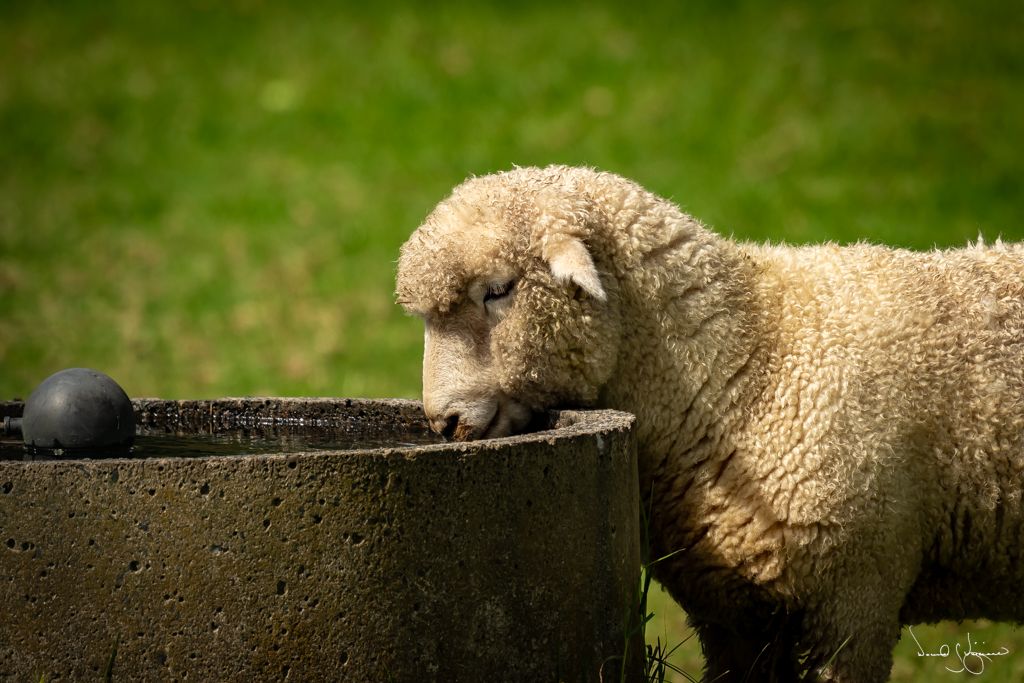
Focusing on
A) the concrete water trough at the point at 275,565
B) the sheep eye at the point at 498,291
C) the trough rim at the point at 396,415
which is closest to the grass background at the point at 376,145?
the trough rim at the point at 396,415

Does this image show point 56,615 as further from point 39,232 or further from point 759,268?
point 39,232

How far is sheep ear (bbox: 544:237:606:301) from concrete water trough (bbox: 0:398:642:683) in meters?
0.53

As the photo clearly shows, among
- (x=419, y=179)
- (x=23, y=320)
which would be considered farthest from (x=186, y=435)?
(x=419, y=179)

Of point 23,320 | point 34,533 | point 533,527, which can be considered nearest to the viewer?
point 34,533

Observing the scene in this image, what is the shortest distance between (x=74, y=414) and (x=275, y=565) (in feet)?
3.01

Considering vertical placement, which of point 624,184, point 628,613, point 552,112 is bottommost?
point 628,613

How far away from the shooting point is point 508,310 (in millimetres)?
3668

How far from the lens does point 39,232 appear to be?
1195 cm

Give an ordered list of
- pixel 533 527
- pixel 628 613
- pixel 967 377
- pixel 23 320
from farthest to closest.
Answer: pixel 23 320 → pixel 967 377 → pixel 628 613 → pixel 533 527

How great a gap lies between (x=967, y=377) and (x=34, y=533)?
8.45ft

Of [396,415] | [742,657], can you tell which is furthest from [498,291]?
[742,657]

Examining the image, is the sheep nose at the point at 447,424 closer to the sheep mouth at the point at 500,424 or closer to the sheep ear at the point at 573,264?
the sheep mouth at the point at 500,424

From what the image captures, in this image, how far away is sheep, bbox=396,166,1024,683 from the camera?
3623mm

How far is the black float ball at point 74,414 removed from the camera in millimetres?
3537
